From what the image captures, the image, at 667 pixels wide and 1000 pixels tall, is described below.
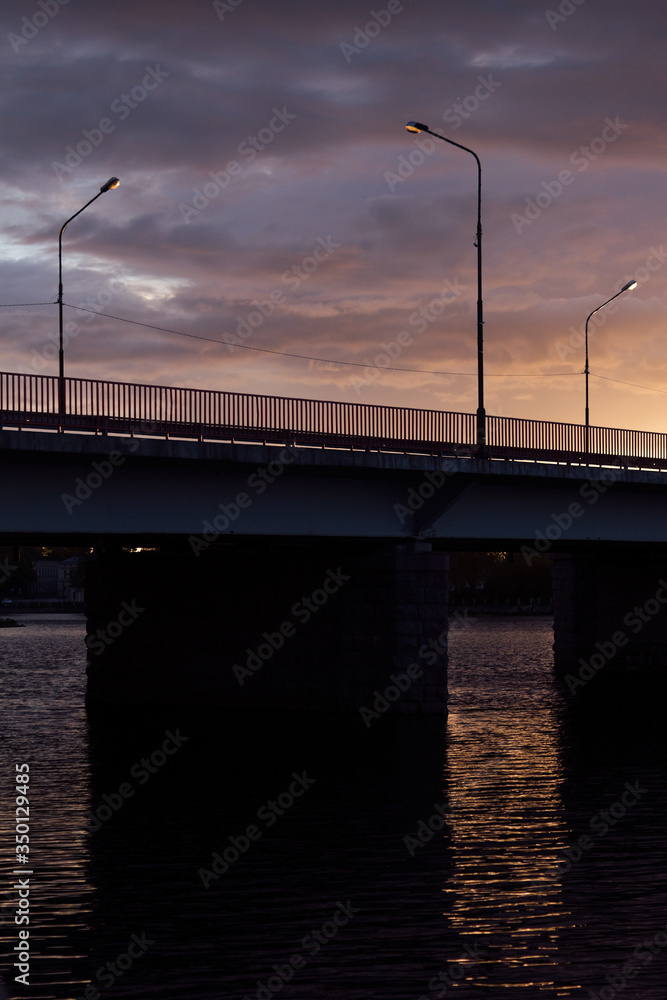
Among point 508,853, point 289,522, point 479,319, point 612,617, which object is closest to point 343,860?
point 508,853

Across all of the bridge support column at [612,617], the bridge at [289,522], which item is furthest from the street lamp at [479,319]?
the bridge support column at [612,617]

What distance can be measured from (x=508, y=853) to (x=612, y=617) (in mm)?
41939

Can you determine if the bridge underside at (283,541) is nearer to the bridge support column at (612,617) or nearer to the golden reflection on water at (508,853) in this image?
the golden reflection on water at (508,853)

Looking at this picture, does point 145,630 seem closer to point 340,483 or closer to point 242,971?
point 340,483

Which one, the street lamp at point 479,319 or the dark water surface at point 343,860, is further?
the street lamp at point 479,319

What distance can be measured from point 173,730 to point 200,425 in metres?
9.78

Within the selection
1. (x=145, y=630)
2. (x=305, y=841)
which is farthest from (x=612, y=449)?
(x=305, y=841)

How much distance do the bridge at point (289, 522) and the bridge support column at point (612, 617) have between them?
946cm

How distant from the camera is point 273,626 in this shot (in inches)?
1545

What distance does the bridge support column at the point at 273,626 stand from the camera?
36906mm

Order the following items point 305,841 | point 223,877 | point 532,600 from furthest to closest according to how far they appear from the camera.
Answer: point 532,600
point 305,841
point 223,877

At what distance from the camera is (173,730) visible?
36281 millimetres

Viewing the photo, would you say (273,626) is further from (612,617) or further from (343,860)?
(612,617)

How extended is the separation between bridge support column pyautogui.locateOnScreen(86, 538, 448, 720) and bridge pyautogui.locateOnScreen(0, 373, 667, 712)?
0.06m
